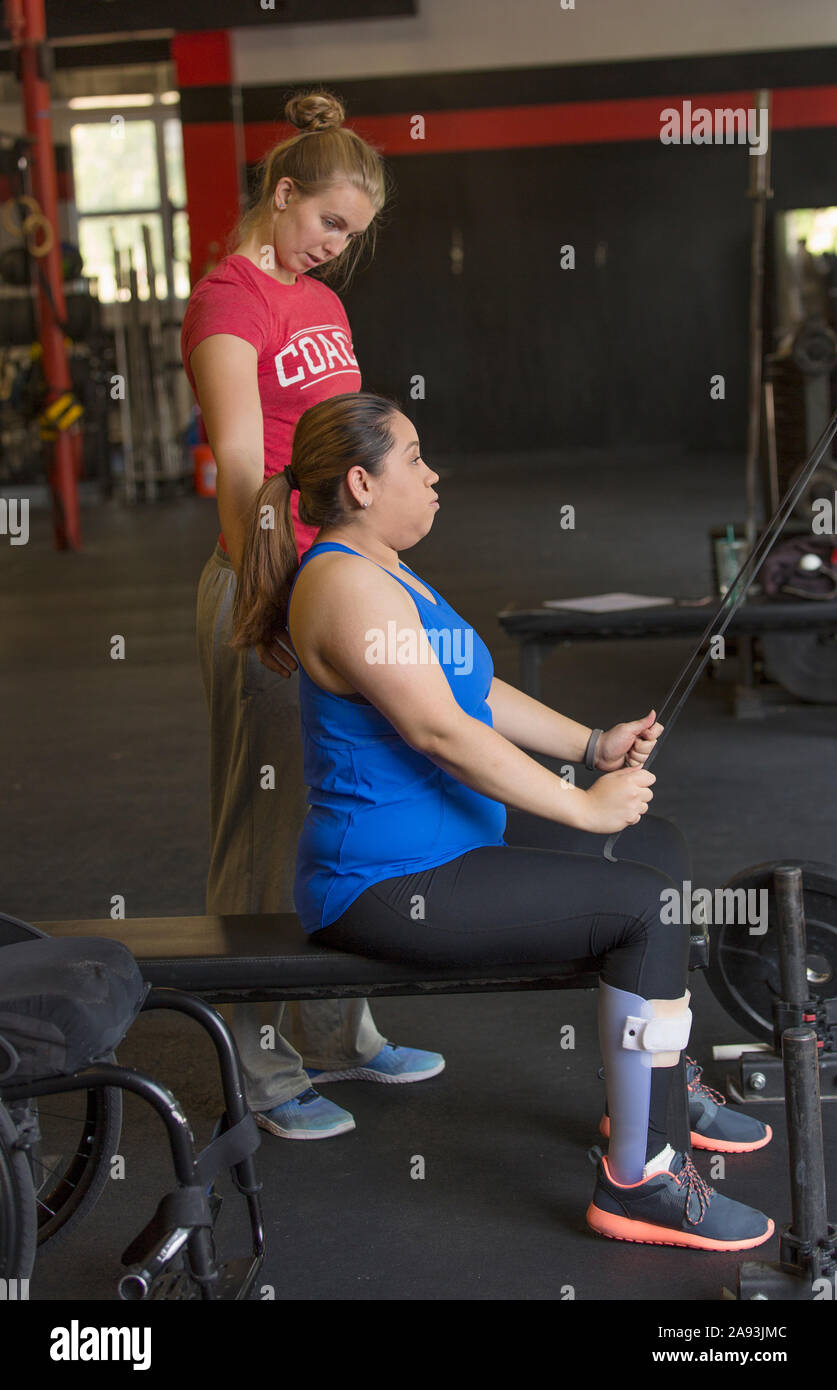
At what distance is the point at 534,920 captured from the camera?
1.81 m

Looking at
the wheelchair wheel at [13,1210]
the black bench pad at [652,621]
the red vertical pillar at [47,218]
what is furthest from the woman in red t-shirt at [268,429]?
the red vertical pillar at [47,218]

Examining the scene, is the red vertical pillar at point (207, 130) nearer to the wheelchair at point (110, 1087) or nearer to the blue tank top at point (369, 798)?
the blue tank top at point (369, 798)

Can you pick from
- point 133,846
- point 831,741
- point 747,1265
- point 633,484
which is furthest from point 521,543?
point 747,1265

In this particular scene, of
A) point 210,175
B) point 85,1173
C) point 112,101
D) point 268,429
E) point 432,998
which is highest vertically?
point 112,101

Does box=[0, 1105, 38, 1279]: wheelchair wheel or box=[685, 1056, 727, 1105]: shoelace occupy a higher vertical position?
box=[0, 1105, 38, 1279]: wheelchair wheel

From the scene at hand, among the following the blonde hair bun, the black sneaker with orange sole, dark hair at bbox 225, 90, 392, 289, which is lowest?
the black sneaker with orange sole

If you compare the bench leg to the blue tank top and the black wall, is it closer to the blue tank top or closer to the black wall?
the blue tank top

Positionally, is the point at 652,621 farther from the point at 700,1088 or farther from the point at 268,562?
the point at 268,562

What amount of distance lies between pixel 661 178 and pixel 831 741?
32.7ft

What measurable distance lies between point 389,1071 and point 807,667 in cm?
267

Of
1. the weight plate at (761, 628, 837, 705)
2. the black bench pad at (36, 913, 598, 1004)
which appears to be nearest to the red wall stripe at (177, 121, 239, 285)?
the weight plate at (761, 628, 837, 705)

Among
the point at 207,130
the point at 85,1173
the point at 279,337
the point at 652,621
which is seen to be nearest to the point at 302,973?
the point at 85,1173

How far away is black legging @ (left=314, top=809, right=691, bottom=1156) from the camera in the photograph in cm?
181

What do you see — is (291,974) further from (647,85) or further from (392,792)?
(647,85)
